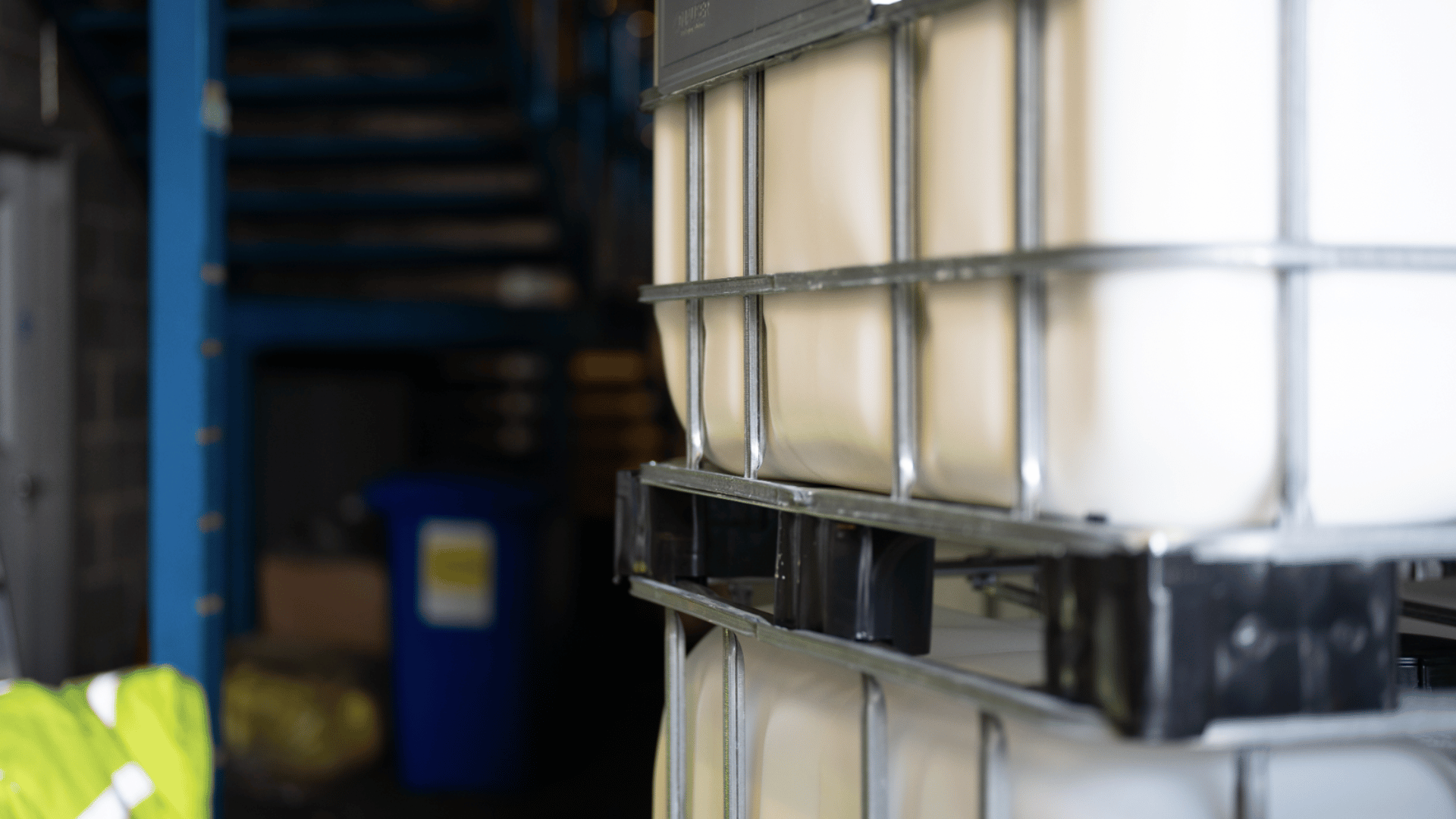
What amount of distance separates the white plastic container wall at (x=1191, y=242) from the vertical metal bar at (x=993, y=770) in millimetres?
180

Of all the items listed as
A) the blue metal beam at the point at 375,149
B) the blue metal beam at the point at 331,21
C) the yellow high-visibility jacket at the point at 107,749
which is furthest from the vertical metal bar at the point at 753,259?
the blue metal beam at the point at 375,149

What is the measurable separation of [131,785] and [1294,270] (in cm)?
154

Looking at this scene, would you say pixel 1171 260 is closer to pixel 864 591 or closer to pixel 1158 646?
pixel 1158 646

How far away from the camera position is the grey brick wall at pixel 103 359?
4.30 metres

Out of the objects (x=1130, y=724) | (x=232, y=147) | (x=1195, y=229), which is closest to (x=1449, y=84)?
(x=1195, y=229)

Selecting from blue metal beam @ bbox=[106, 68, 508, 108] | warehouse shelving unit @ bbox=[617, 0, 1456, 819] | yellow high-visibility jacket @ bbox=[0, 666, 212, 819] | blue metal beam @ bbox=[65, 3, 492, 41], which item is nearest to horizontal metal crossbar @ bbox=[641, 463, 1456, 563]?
warehouse shelving unit @ bbox=[617, 0, 1456, 819]

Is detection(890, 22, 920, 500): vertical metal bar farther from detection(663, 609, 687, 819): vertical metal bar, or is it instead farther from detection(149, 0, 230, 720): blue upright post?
detection(149, 0, 230, 720): blue upright post

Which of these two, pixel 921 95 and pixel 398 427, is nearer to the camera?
pixel 921 95

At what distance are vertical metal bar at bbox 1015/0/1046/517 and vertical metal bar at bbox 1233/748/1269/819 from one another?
252 mm

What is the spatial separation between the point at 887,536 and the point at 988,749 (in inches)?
9.3

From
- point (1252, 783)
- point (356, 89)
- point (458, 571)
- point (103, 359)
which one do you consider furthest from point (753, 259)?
point (103, 359)

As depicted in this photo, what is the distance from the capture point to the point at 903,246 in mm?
984

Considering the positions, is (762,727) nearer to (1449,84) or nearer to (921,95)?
(921,95)

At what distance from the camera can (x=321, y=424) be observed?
533cm
